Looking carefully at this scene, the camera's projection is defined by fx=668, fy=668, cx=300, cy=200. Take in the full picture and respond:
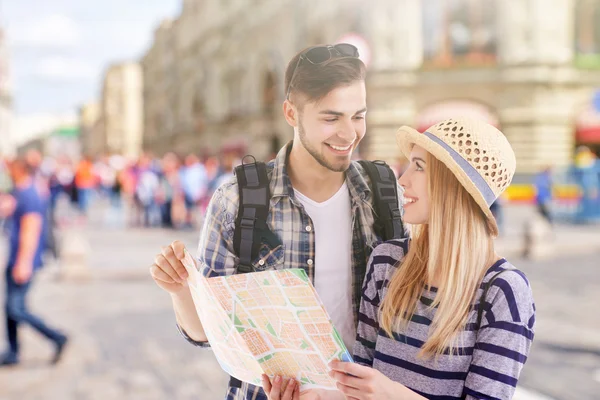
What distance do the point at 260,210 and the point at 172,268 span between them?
0.93 feet

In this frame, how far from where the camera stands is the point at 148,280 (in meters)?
9.89

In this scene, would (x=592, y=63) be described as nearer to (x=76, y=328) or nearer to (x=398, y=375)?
(x=76, y=328)

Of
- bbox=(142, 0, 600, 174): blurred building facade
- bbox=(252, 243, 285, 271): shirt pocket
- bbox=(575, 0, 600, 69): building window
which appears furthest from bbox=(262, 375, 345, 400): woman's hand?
bbox=(575, 0, 600, 69): building window

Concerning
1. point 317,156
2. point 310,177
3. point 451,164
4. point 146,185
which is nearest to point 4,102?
point 146,185

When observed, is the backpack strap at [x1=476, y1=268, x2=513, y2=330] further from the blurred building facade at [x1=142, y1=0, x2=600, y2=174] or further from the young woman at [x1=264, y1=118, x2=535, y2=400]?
the blurred building facade at [x1=142, y1=0, x2=600, y2=174]

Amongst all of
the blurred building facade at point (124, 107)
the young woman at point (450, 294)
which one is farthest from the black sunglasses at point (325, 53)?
the blurred building facade at point (124, 107)

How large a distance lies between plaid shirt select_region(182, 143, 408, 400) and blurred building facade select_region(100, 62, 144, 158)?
299ft

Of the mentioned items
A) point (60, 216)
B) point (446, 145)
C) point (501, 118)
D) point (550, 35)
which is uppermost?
point (550, 35)

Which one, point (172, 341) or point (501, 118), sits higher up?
point (501, 118)

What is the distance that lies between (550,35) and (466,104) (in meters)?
3.70

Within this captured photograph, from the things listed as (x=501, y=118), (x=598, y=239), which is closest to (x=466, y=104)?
(x=501, y=118)

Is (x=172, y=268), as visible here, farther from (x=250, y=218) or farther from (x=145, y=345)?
(x=145, y=345)

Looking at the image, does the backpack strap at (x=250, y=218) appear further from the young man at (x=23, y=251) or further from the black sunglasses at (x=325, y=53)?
the young man at (x=23, y=251)

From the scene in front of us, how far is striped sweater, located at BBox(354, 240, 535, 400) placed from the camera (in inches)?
60.1
